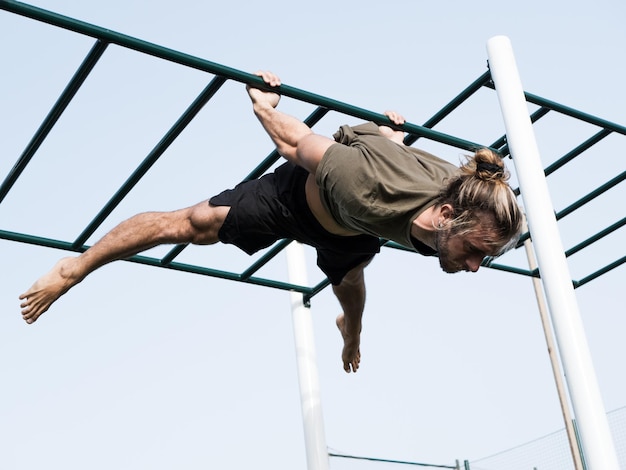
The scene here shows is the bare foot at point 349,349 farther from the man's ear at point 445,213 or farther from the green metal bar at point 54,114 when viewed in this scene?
the green metal bar at point 54,114

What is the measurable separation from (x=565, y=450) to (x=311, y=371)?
2422 millimetres

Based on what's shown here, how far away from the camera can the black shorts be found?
341 cm

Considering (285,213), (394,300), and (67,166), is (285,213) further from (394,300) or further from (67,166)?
(394,300)

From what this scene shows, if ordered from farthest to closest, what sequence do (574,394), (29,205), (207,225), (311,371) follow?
(311,371), (29,205), (207,225), (574,394)

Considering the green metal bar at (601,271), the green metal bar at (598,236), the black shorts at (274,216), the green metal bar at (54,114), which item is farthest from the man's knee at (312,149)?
the green metal bar at (601,271)

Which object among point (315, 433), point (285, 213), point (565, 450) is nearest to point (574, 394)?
point (285, 213)

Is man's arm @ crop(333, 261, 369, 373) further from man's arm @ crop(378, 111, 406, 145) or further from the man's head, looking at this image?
the man's head

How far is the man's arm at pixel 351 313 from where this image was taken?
12.7 ft

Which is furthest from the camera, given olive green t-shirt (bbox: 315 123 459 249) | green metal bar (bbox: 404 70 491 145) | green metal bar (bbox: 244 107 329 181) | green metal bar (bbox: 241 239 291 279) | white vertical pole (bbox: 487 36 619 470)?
green metal bar (bbox: 241 239 291 279)

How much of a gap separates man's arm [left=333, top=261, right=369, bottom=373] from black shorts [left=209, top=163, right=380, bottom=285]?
32 cm

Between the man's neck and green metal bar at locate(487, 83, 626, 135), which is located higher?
green metal bar at locate(487, 83, 626, 135)

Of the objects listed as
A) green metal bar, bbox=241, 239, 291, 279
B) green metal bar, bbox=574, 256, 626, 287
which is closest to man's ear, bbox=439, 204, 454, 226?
green metal bar, bbox=241, 239, 291, 279

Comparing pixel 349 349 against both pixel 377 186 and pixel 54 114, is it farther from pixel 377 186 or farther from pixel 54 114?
pixel 54 114

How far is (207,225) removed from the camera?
3.45 m
